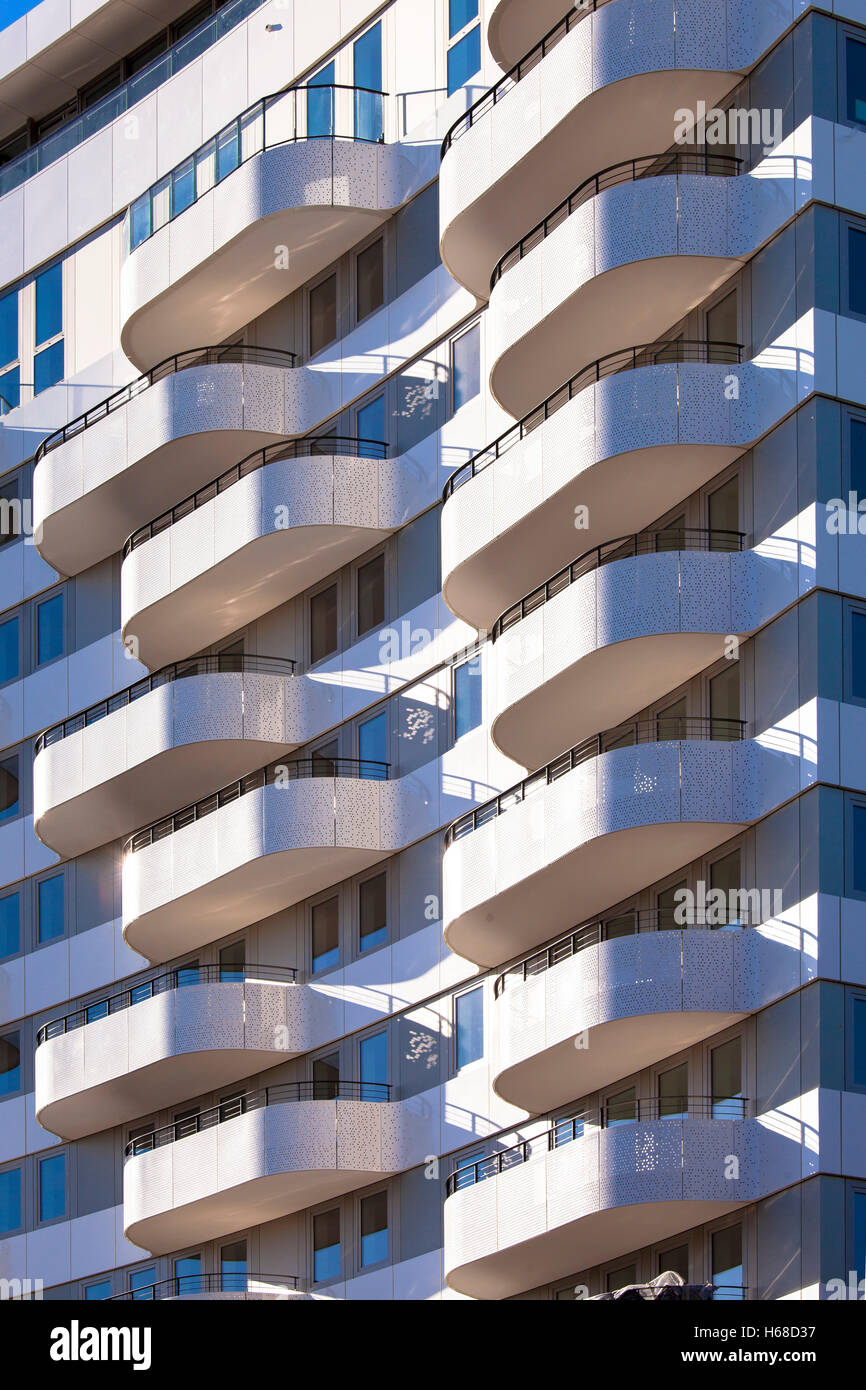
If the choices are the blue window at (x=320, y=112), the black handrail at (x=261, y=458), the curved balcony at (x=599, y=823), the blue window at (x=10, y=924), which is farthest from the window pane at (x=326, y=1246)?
the blue window at (x=320, y=112)

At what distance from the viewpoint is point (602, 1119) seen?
42.3 meters

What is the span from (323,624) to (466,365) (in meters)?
5.81

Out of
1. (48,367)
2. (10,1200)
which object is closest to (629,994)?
(10,1200)

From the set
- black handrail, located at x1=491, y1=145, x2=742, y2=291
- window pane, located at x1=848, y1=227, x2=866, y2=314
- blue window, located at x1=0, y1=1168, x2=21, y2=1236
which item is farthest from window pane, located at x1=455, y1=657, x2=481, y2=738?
blue window, located at x1=0, y1=1168, x2=21, y2=1236

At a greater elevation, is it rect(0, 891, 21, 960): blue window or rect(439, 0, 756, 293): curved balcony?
rect(439, 0, 756, 293): curved balcony

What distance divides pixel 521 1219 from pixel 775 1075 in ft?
17.2

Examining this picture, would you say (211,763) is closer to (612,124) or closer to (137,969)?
(137,969)

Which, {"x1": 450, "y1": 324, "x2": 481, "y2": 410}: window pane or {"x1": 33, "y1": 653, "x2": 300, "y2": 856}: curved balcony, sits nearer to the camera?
{"x1": 450, "y1": 324, "x2": 481, "y2": 410}: window pane

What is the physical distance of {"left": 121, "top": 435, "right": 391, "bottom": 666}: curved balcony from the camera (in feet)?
160

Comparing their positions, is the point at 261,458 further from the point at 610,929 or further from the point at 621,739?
the point at 610,929

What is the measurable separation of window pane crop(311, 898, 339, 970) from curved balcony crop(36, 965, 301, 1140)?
2.33 feet

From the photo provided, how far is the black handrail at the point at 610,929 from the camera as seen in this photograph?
4016 cm

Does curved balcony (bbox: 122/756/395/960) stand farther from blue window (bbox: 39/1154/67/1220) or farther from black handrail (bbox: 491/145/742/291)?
black handrail (bbox: 491/145/742/291)
